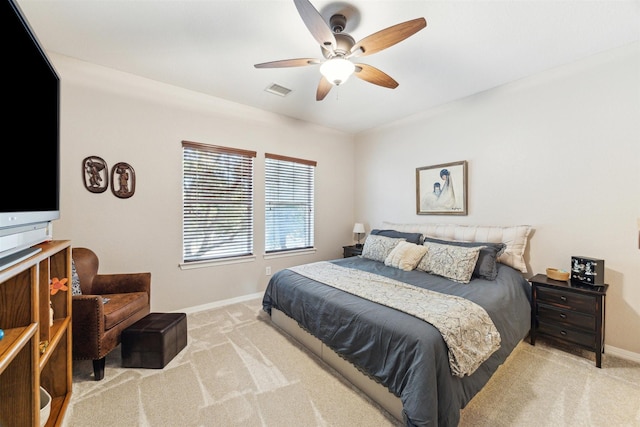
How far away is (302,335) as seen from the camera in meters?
2.46

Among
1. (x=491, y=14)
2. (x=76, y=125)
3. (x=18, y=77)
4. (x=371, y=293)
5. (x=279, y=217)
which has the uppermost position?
(x=491, y=14)

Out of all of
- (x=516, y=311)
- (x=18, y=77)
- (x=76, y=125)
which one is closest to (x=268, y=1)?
(x=18, y=77)

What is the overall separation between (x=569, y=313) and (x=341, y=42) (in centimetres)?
299

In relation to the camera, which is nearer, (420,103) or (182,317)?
(182,317)

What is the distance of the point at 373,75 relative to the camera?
2.21 metres

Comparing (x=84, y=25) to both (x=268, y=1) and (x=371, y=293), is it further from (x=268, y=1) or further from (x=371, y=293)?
(x=371, y=293)

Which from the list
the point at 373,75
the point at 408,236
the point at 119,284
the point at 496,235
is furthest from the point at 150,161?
the point at 496,235

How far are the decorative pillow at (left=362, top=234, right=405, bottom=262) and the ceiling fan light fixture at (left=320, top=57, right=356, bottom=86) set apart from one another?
2.11 metres

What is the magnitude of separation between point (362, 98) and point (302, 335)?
2.89 metres

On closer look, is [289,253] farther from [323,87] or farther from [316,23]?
[316,23]

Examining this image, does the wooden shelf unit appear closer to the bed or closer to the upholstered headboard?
the bed

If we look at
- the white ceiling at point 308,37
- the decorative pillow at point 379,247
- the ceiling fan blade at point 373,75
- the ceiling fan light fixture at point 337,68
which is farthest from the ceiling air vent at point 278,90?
the decorative pillow at point 379,247

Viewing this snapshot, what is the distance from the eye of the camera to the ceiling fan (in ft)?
5.22

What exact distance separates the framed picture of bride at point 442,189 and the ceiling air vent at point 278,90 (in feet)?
7.05
